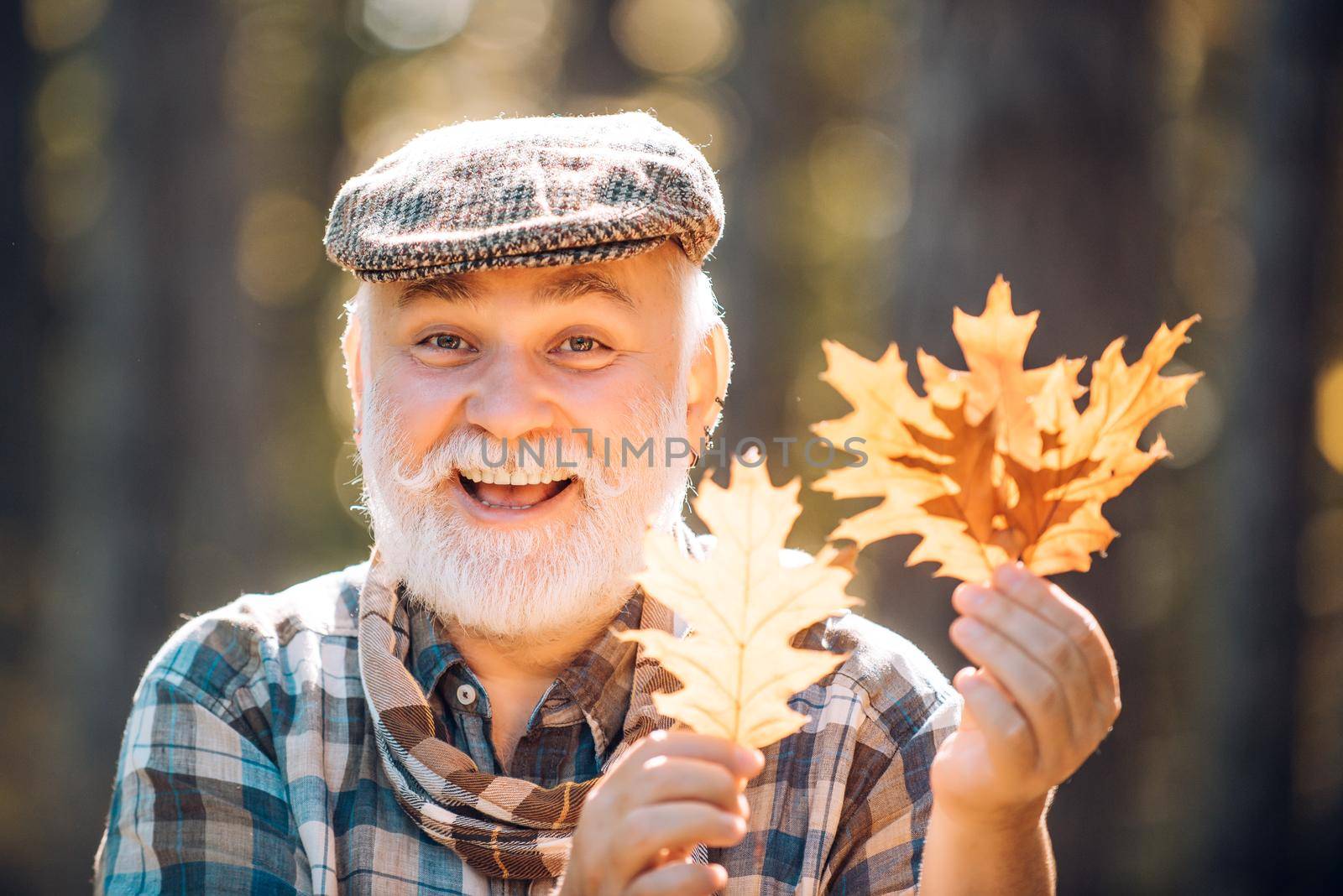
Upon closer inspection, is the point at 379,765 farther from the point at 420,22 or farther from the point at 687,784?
the point at 420,22

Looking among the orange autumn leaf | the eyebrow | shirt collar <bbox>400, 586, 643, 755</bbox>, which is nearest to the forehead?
the eyebrow

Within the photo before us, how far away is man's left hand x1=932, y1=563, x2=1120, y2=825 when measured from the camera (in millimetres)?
1464

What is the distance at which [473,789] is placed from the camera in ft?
6.86

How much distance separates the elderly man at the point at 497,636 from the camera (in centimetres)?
214

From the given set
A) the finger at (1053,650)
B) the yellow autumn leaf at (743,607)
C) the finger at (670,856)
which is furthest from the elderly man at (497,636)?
the finger at (1053,650)

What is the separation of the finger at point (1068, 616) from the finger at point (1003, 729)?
0.38ft

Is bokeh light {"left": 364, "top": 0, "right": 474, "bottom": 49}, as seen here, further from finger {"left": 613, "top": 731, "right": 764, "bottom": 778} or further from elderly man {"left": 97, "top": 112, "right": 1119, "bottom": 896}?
finger {"left": 613, "top": 731, "right": 764, "bottom": 778}

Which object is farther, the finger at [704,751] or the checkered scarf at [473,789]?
the checkered scarf at [473,789]

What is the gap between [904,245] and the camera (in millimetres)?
4094

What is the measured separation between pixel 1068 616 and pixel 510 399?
110 centimetres

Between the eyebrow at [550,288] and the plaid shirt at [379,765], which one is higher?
the eyebrow at [550,288]

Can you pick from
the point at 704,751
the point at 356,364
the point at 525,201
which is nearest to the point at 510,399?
the point at 525,201

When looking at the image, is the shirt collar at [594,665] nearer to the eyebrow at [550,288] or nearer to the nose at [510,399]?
the nose at [510,399]

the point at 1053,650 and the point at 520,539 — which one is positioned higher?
the point at 520,539
